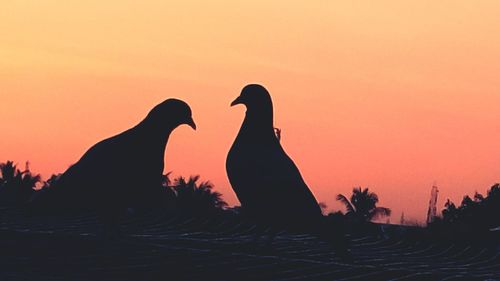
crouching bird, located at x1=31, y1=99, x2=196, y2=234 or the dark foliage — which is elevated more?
the dark foliage

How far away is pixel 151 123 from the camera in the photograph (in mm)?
15242

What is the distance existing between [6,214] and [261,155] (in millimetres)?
3555

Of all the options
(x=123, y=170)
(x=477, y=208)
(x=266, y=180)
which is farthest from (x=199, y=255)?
(x=477, y=208)

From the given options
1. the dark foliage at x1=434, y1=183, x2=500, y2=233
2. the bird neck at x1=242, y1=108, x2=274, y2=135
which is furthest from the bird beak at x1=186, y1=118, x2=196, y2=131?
the dark foliage at x1=434, y1=183, x2=500, y2=233

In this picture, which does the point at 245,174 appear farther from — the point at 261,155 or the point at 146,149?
the point at 146,149

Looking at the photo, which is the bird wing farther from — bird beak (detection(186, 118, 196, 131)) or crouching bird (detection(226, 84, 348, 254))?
bird beak (detection(186, 118, 196, 131))

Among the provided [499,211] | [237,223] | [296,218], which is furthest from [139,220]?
[499,211]

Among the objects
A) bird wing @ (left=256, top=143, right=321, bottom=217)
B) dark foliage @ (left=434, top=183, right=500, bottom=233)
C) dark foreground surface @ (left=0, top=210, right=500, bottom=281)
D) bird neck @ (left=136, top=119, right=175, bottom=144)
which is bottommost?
dark foreground surface @ (left=0, top=210, right=500, bottom=281)

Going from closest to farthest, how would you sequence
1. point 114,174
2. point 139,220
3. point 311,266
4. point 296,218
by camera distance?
point 311,266
point 114,174
point 296,218
point 139,220

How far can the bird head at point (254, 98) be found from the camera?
16312 millimetres

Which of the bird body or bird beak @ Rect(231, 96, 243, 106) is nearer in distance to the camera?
the bird body

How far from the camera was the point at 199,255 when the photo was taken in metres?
13.9

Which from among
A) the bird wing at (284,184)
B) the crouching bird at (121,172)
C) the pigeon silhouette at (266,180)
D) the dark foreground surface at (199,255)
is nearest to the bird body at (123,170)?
the crouching bird at (121,172)

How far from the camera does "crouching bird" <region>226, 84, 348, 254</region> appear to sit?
618 inches
